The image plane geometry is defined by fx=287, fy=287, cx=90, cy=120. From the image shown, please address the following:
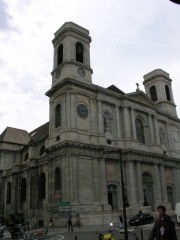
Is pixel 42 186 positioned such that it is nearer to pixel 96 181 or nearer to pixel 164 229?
pixel 96 181

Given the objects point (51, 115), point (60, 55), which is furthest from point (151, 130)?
point (60, 55)

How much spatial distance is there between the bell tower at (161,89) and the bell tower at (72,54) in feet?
50.1

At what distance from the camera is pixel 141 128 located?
40.6 meters

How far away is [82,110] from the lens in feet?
111

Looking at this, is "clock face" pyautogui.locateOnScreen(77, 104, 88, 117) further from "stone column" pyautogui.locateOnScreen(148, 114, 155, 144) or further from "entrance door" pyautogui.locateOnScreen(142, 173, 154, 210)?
"entrance door" pyautogui.locateOnScreen(142, 173, 154, 210)

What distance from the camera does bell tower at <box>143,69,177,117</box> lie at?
47.0 metres

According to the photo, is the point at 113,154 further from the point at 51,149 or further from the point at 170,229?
the point at 170,229

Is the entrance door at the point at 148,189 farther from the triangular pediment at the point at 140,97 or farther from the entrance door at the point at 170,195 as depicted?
the triangular pediment at the point at 140,97

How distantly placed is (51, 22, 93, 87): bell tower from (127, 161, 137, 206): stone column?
11657 millimetres

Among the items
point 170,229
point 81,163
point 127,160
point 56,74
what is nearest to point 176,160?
point 127,160

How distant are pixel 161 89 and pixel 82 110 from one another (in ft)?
62.8

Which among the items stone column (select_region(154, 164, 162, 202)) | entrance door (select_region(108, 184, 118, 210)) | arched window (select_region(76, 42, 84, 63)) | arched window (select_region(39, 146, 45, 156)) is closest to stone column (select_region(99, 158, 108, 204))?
entrance door (select_region(108, 184, 118, 210))

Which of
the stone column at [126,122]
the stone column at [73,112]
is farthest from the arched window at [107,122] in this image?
the stone column at [73,112]

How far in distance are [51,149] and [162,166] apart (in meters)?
16.5
